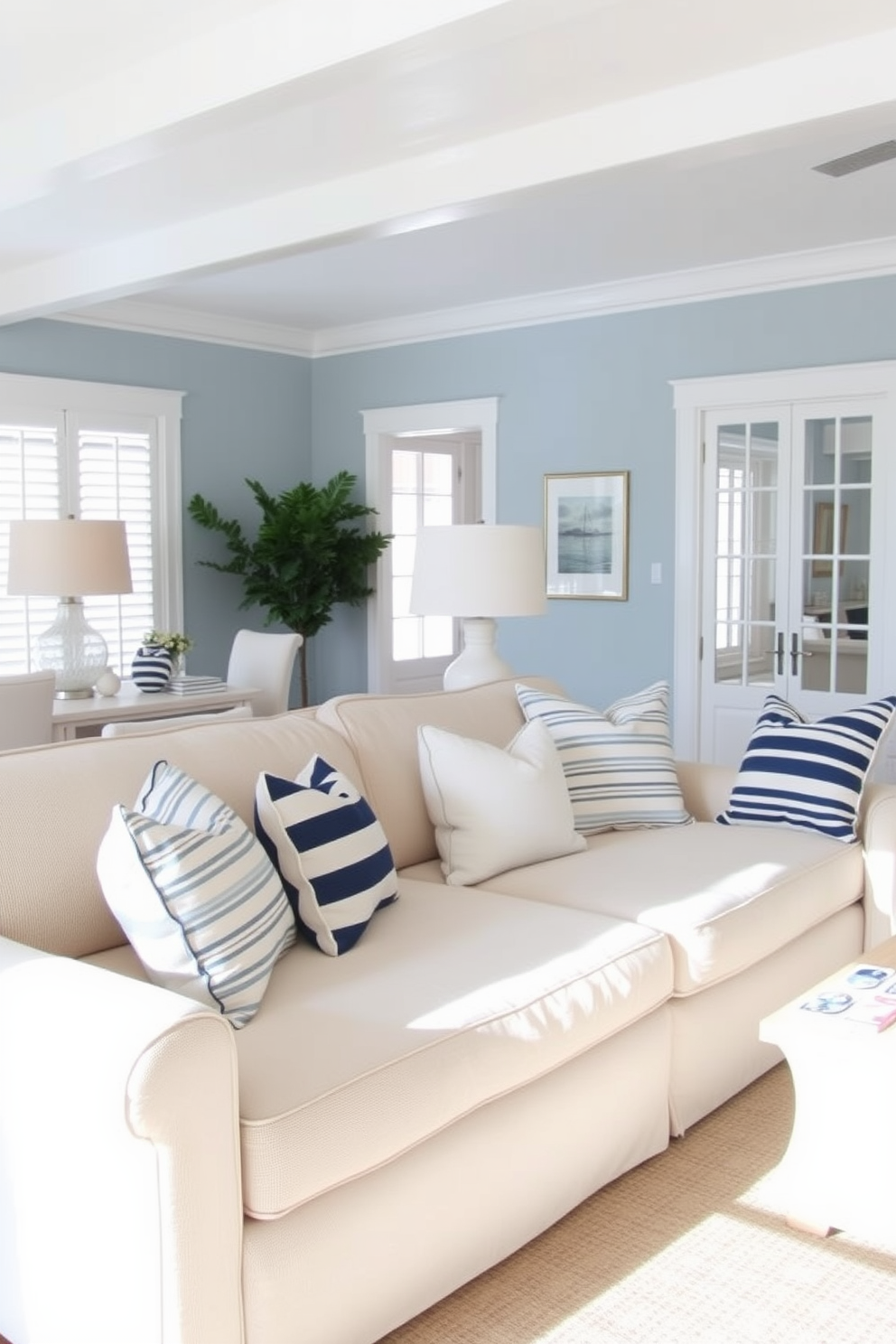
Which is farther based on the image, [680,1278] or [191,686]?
[191,686]

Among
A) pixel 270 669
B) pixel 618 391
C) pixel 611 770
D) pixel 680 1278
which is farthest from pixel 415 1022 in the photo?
pixel 618 391

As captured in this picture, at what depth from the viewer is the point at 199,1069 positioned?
1.72 meters

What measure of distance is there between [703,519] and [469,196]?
2.76 m

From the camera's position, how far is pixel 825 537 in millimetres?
5941

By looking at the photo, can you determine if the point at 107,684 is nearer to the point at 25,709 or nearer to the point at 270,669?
the point at 270,669

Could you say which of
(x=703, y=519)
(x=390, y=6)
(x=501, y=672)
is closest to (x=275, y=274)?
(x=703, y=519)

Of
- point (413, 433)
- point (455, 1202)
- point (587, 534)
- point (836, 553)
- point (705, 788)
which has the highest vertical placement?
point (413, 433)

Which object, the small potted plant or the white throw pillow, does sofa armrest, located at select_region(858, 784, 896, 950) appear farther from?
the small potted plant

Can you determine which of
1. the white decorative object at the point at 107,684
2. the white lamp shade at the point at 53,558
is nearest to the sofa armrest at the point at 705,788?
the white decorative object at the point at 107,684

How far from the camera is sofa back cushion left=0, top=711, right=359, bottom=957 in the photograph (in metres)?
2.32

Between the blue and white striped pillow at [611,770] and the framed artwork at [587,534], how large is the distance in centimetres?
294

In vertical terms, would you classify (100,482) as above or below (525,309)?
below

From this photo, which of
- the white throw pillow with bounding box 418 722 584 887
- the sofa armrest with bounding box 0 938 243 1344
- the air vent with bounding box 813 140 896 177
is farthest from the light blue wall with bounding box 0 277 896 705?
the sofa armrest with bounding box 0 938 243 1344

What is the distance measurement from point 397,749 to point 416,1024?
119 centimetres
